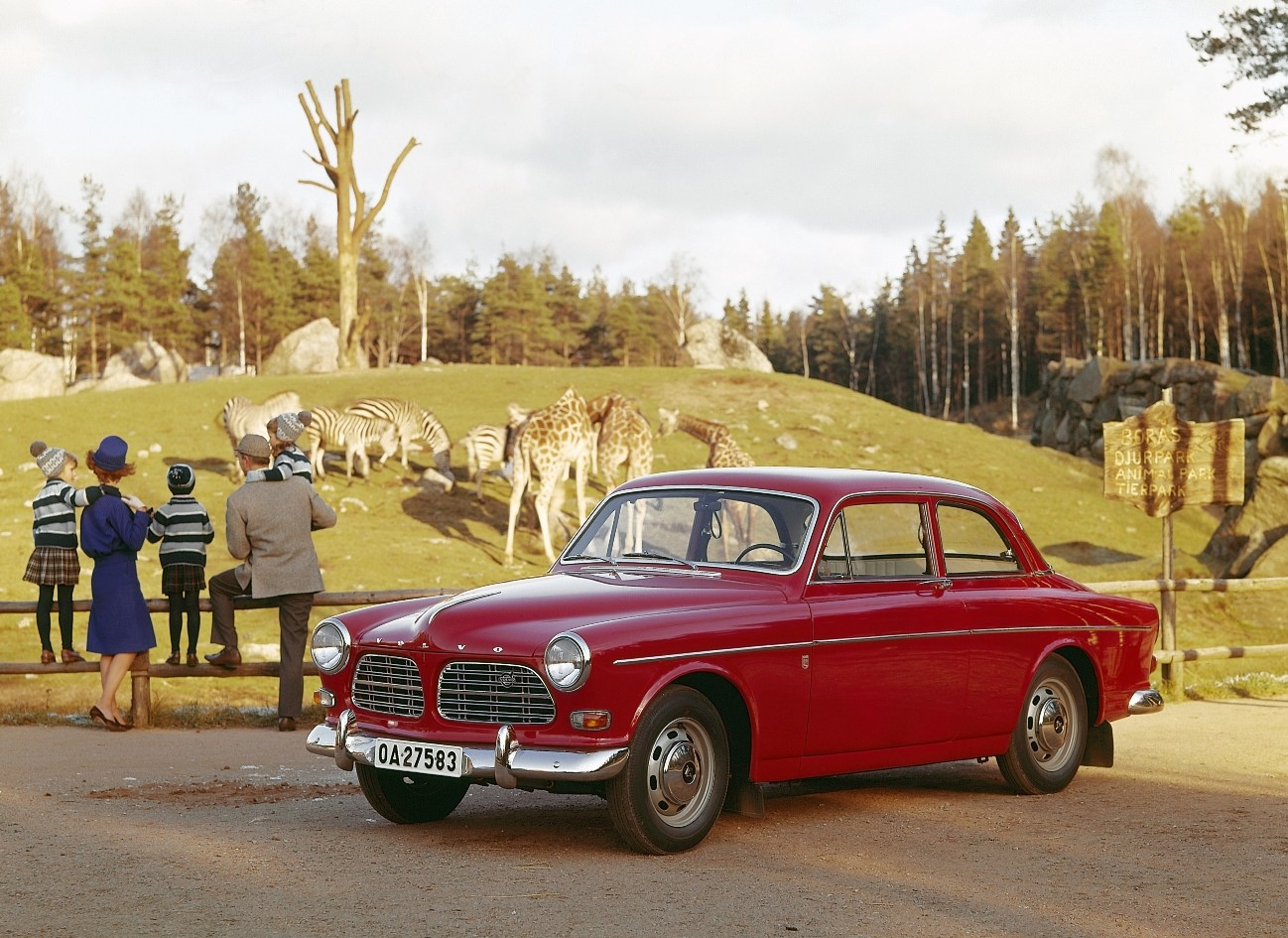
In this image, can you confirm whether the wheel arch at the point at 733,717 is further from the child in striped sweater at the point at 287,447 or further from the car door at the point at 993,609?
the child in striped sweater at the point at 287,447

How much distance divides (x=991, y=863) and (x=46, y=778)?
5.86 metres

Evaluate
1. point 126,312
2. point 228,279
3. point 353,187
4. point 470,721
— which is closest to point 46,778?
point 470,721

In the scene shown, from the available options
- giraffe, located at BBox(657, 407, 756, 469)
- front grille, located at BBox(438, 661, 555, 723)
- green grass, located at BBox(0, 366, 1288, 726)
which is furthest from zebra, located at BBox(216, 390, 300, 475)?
front grille, located at BBox(438, 661, 555, 723)

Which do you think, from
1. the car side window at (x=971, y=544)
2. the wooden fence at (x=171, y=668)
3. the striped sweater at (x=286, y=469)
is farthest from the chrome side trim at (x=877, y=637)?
the striped sweater at (x=286, y=469)

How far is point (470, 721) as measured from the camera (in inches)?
274

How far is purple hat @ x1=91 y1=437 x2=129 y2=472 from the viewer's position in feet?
37.5

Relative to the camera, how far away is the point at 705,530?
8.16 meters

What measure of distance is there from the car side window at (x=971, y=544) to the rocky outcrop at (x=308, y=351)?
61.1 metres

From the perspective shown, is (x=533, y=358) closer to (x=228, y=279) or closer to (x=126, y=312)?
(x=228, y=279)

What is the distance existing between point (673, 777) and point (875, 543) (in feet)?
6.64

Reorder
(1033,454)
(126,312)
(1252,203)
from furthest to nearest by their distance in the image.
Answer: (1252,203)
(126,312)
(1033,454)

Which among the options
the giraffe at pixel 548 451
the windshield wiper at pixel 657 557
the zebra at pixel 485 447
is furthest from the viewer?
the zebra at pixel 485 447

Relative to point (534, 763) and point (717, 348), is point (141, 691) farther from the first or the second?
point (717, 348)

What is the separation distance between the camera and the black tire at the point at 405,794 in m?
7.78
